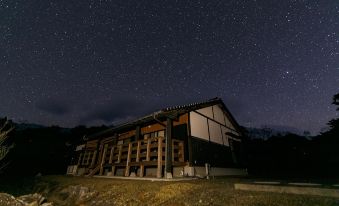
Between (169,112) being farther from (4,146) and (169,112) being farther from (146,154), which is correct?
(4,146)

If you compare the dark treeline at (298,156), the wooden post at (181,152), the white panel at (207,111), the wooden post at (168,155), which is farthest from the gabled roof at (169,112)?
the dark treeline at (298,156)

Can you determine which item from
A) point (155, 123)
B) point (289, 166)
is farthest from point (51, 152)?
point (289, 166)

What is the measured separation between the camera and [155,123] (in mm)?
15086

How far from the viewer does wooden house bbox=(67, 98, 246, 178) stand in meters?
12.6

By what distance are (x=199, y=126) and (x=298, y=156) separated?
813 inches

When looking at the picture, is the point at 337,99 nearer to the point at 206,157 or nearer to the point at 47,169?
the point at 206,157

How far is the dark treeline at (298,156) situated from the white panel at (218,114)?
→ 6.13m

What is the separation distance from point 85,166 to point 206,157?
36.6 ft

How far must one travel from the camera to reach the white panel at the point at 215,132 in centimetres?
1710

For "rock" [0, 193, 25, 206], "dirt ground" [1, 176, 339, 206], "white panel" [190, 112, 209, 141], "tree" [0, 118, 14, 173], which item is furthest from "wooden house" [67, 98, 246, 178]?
"tree" [0, 118, 14, 173]

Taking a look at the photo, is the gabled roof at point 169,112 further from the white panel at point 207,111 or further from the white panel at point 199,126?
the white panel at point 199,126

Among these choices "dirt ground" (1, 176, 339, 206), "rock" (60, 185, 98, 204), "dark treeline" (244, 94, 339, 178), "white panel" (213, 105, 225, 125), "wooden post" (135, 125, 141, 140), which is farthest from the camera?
"dark treeline" (244, 94, 339, 178)

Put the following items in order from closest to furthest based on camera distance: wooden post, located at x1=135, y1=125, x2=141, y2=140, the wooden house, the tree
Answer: the tree → the wooden house → wooden post, located at x1=135, y1=125, x2=141, y2=140

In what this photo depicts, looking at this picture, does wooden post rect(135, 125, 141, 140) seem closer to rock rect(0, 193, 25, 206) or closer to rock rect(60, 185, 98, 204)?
rock rect(60, 185, 98, 204)
